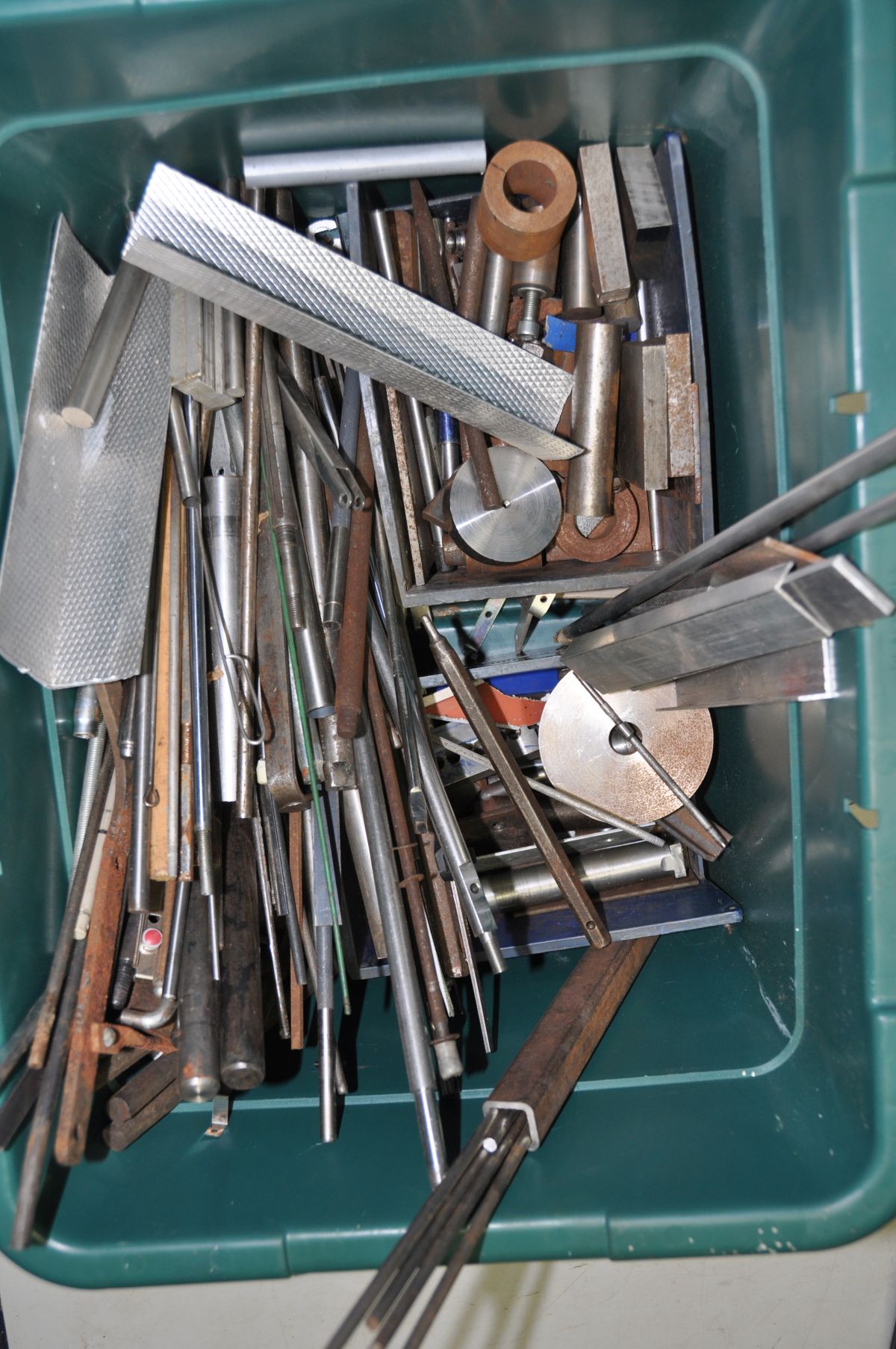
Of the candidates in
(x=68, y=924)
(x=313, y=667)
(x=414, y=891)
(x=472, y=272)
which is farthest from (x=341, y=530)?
(x=68, y=924)

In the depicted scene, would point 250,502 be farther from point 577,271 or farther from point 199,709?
point 577,271

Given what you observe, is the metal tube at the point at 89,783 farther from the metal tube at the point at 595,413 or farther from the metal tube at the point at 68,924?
the metal tube at the point at 595,413

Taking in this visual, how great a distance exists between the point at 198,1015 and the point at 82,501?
68 centimetres

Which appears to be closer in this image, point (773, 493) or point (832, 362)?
point (832, 362)

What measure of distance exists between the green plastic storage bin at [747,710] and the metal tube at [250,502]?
0.78 ft

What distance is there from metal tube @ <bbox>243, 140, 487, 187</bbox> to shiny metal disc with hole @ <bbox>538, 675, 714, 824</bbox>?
2.48ft

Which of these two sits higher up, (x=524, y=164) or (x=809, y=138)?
(x=524, y=164)

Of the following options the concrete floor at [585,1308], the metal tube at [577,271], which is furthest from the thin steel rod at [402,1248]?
the metal tube at [577,271]

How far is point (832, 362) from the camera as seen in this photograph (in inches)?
35.8

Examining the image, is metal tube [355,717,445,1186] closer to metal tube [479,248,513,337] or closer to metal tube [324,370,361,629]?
metal tube [324,370,361,629]

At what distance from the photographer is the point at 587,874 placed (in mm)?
1398

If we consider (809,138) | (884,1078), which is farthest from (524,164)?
(884,1078)

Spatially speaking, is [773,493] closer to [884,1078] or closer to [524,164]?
[524,164]

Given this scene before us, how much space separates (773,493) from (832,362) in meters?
0.19
